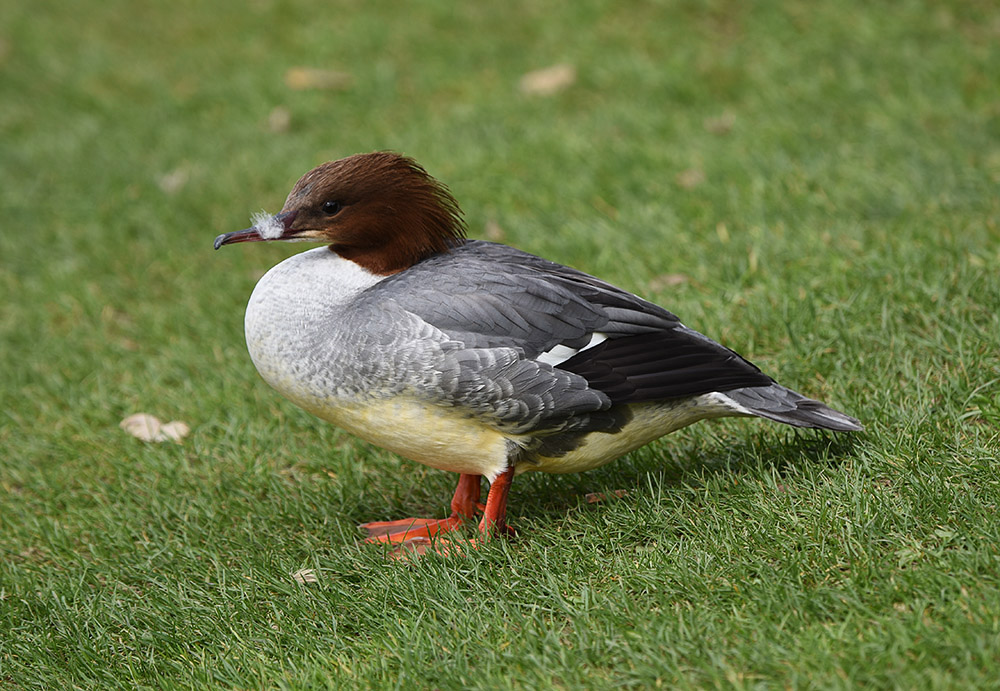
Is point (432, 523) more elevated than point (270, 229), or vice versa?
point (270, 229)

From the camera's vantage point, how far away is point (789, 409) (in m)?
3.17

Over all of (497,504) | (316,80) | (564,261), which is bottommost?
(497,504)

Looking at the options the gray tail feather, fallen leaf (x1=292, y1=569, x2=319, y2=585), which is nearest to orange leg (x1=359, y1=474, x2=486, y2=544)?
fallen leaf (x1=292, y1=569, x2=319, y2=585)

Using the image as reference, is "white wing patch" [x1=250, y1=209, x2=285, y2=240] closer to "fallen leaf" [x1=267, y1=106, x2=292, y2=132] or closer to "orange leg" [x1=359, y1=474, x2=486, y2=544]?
"orange leg" [x1=359, y1=474, x2=486, y2=544]

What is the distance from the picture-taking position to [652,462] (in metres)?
3.54

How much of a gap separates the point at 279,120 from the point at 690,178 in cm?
288

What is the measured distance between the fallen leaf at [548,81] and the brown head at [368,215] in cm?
360

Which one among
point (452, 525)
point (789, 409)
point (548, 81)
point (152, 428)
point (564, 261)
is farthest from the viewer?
point (548, 81)

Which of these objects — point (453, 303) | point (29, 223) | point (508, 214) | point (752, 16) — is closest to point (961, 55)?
point (752, 16)

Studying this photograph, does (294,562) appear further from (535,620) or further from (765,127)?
(765,127)

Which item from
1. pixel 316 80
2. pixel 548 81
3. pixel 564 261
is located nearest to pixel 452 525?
pixel 564 261

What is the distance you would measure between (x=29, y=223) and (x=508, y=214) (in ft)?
9.64

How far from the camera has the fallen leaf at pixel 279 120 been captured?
22.6ft

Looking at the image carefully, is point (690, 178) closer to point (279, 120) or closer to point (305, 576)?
point (279, 120)
